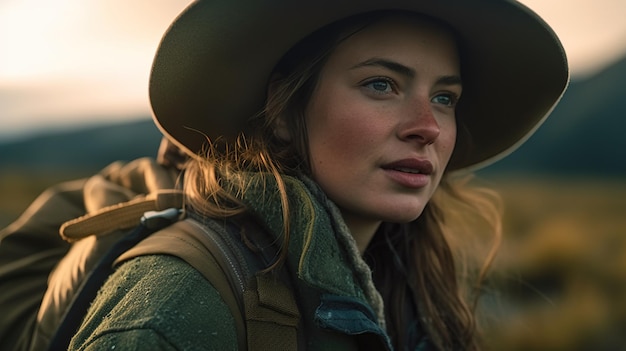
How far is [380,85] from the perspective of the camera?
2027 millimetres

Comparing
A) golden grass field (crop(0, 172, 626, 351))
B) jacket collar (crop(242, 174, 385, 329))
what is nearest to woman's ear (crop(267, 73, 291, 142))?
jacket collar (crop(242, 174, 385, 329))

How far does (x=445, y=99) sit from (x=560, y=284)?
7.58m

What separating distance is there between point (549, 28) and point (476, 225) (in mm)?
1097

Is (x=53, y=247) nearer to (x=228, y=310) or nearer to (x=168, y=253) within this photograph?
(x=168, y=253)

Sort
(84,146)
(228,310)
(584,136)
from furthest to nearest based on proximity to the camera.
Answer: (84,146) → (584,136) → (228,310)

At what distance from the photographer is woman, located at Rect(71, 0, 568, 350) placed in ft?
6.09

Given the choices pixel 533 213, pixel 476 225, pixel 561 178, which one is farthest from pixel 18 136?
pixel 476 225

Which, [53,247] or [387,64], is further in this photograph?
[53,247]

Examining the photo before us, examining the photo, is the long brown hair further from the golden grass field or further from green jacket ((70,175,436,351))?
the golden grass field

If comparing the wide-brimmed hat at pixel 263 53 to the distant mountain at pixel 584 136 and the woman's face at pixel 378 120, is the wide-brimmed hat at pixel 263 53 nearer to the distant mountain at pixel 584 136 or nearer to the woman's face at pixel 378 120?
the woman's face at pixel 378 120

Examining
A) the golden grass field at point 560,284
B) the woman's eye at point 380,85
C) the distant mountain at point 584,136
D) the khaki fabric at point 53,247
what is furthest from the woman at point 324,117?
the distant mountain at point 584,136

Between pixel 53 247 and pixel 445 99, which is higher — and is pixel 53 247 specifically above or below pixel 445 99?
below

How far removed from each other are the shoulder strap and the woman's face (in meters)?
0.37

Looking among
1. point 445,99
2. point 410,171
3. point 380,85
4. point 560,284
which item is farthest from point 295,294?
point 560,284
